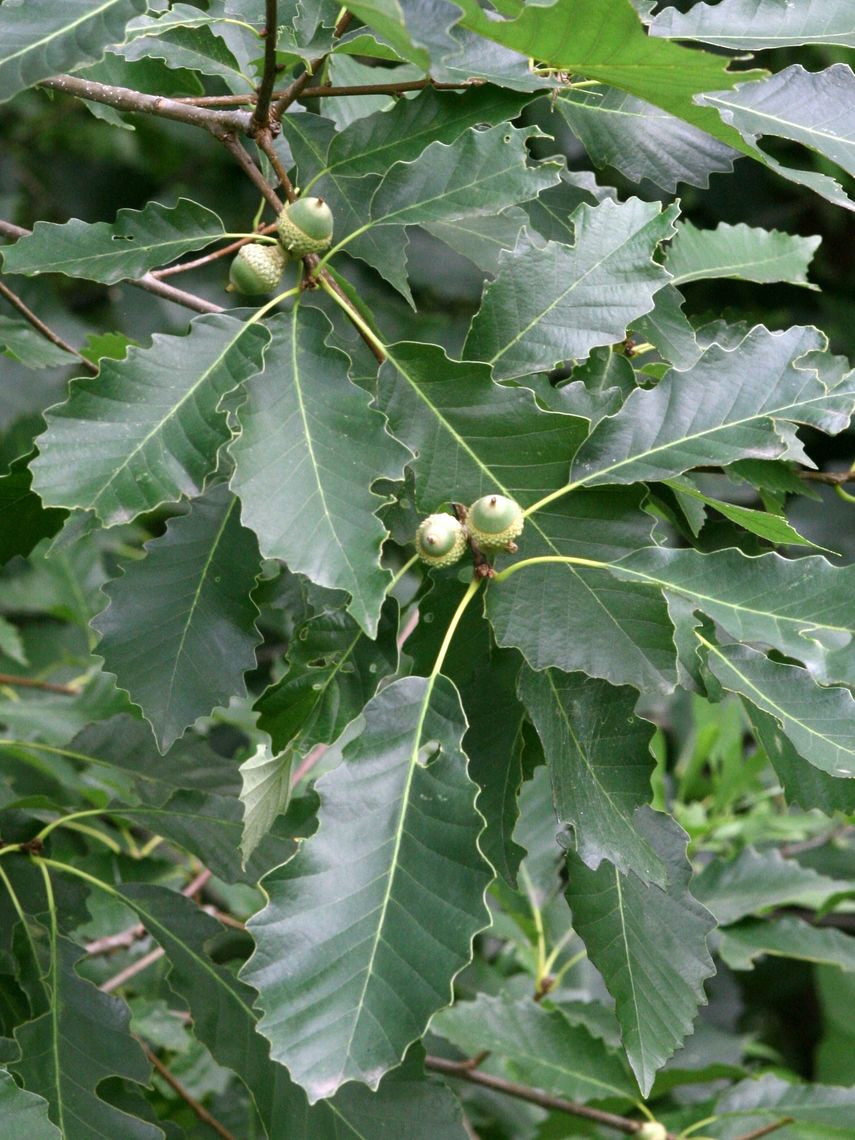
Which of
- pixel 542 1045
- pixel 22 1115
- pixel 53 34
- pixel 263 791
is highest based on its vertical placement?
pixel 53 34

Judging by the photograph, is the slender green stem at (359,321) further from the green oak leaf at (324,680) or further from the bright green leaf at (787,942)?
the bright green leaf at (787,942)

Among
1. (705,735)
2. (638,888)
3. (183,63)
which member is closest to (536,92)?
(183,63)

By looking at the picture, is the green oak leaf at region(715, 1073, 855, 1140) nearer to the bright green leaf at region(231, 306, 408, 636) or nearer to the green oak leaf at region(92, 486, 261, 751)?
the green oak leaf at region(92, 486, 261, 751)

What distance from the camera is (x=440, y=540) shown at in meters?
0.82

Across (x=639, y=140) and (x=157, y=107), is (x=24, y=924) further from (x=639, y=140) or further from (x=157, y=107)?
(x=639, y=140)

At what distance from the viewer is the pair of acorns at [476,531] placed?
81 centimetres

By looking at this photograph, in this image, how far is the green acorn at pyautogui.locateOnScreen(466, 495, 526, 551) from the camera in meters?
0.81

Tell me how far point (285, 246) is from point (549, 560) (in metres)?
0.29

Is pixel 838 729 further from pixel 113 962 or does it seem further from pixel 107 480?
pixel 113 962

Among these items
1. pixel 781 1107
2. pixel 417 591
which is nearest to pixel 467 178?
pixel 417 591

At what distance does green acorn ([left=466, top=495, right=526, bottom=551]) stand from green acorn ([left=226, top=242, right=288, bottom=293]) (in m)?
0.23

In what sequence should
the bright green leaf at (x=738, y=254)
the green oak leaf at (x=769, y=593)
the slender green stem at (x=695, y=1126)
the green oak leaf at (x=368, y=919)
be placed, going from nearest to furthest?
the green oak leaf at (x=368, y=919) < the green oak leaf at (x=769, y=593) < the bright green leaf at (x=738, y=254) < the slender green stem at (x=695, y=1126)

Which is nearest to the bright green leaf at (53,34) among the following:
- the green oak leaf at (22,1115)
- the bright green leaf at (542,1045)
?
the green oak leaf at (22,1115)

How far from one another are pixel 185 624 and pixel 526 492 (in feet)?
0.95
